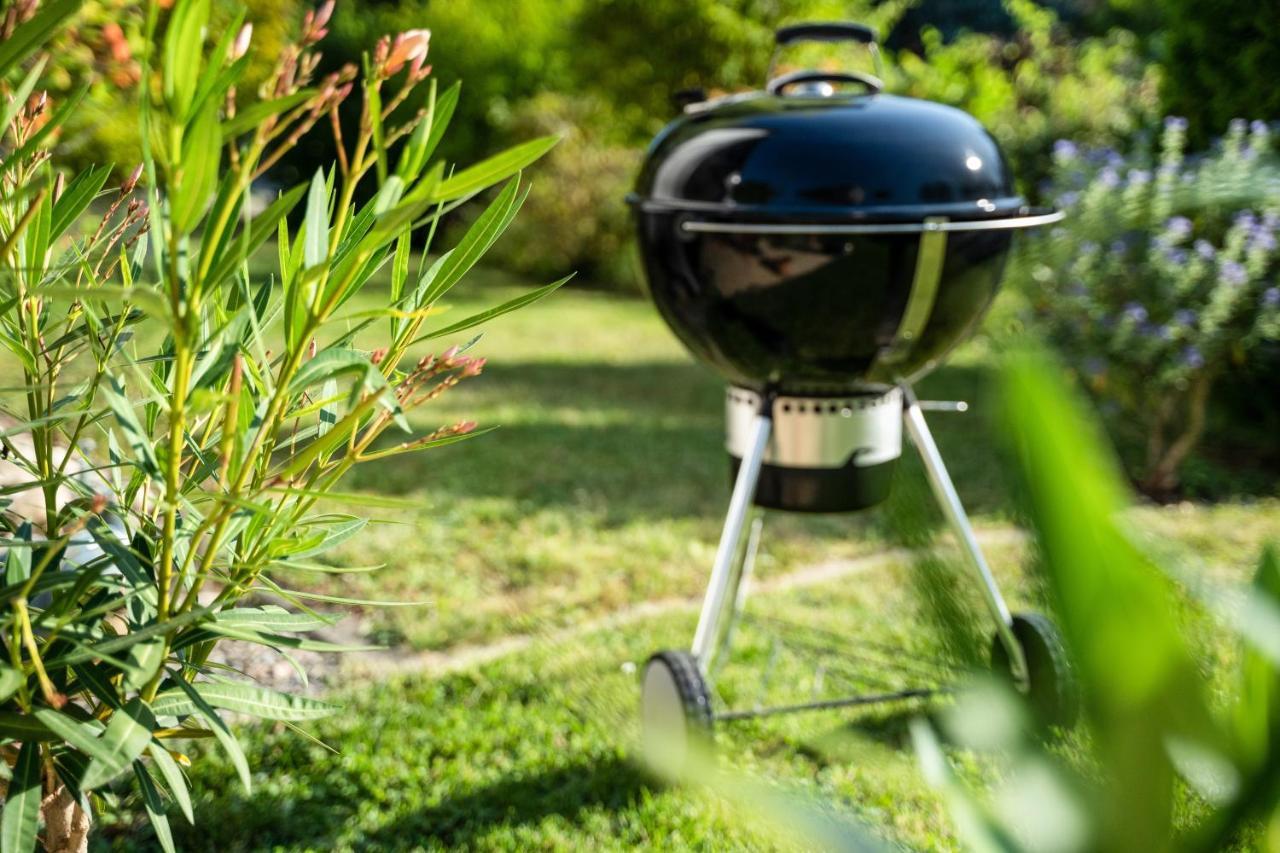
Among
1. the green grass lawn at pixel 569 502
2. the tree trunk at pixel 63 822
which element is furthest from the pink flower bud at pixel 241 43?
the green grass lawn at pixel 569 502

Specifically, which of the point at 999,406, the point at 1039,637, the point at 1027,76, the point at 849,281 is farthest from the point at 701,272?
the point at 1027,76

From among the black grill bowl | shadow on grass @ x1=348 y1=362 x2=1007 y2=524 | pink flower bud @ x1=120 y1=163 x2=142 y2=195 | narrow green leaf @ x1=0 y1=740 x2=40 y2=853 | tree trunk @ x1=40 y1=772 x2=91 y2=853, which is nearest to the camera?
narrow green leaf @ x1=0 y1=740 x2=40 y2=853

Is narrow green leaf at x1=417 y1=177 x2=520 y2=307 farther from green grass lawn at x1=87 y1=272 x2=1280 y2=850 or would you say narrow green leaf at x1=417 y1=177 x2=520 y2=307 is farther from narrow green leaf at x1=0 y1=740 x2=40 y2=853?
narrow green leaf at x1=0 y1=740 x2=40 y2=853

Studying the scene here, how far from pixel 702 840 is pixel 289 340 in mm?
1742

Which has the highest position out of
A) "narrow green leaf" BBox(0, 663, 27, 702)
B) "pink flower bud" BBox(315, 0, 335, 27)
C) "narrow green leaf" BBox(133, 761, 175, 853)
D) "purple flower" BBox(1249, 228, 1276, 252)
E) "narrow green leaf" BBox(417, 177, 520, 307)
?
"pink flower bud" BBox(315, 0, 335, 27)

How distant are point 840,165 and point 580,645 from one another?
1748 millimetres

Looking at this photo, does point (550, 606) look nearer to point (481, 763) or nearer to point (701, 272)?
point (481, 763)

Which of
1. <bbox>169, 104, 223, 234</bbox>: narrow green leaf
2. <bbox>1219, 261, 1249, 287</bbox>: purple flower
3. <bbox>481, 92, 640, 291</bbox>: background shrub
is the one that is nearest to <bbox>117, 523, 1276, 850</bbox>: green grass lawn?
<bbox>169, 104, 223, 234</bbox>: narrow green leaf

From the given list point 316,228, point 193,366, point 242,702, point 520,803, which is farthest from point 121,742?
point 520,803

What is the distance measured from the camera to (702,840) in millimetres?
2398

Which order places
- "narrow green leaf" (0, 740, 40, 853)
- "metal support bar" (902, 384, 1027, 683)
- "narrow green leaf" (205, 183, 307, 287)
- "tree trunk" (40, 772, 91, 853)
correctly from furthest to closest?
"metal support bar" (902, 384, 1027, 683)
"tree trunk" (40, 772, 91, 853)
"narrow green leaf" (0, 740, 40, 853)
"narrow green leaf" (205, 183, 307, 287)

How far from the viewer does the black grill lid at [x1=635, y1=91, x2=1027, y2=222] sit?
2.43 meters

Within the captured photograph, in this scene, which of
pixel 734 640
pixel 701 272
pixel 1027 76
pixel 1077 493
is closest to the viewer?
pixel 1077 493

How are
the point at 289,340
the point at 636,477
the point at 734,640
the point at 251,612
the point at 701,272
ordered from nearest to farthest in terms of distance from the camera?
the point at 289,340, the point at 251,612, the point at 701,272, the point at 734,640, the point at 636,477
